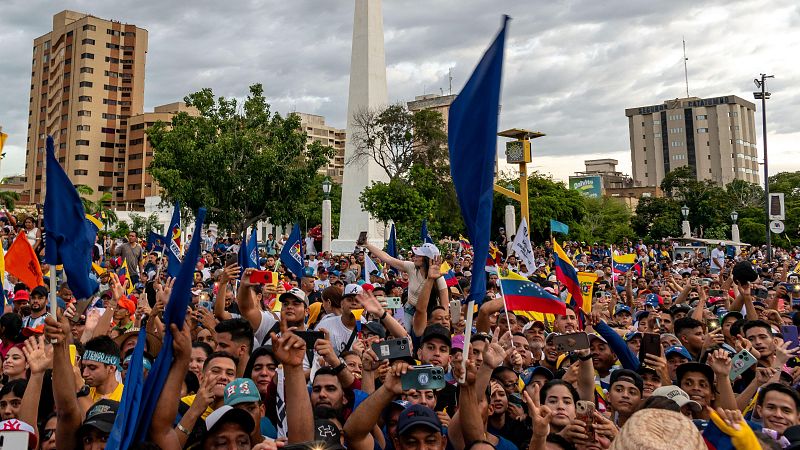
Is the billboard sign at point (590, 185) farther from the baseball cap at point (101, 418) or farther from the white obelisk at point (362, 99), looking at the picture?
the baseball cap at point (101, 418)

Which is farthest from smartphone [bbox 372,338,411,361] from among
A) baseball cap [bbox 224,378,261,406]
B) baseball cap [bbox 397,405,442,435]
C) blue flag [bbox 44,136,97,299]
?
blue flag [bbox 44,136,97,299]

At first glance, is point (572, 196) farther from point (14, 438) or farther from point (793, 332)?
point (14, 438)

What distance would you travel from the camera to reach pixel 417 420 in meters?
3.77

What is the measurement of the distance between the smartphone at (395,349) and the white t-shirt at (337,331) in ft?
8.30

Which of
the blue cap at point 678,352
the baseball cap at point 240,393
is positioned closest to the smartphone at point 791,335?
the blue cap at point 678,352

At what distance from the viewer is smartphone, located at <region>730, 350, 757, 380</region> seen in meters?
4.89

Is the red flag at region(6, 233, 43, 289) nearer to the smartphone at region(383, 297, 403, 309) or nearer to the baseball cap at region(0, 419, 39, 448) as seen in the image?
the smartphone at region(383, 297, 403, 309)

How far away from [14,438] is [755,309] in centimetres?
783

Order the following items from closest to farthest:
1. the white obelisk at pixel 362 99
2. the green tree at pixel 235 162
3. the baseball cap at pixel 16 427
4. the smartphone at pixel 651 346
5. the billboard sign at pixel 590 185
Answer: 1. the baseball cap at pixel 16 427
2. the smartphone at pixel 651 346
3. the green tree at pixel 235 162
4. the white obelisk at pixel 362 99
5. the billboard sign at pixel 590 185

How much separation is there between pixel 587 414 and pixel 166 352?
2607 millimetres

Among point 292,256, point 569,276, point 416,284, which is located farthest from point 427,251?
point 292,256

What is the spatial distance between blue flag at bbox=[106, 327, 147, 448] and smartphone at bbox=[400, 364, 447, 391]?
140cm

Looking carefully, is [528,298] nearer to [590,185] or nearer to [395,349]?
[395,349]

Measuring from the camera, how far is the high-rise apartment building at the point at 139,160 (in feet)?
276
